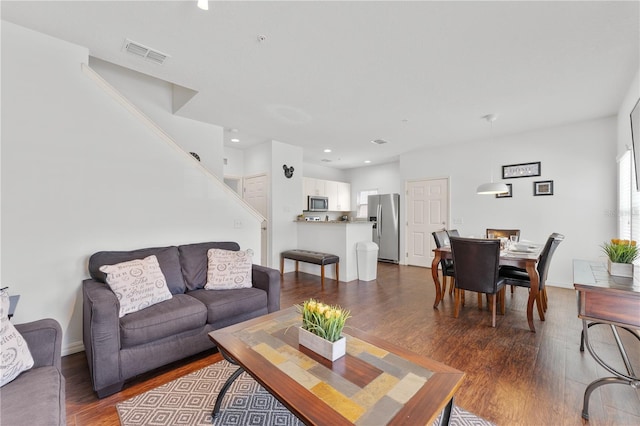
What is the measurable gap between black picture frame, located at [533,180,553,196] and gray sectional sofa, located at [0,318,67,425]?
5.99 meters

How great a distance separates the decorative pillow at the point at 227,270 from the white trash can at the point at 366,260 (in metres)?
2.46

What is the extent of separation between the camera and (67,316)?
2.32 metres

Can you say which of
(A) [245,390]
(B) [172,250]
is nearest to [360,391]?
(A) [245,390]

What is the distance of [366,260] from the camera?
4785mm

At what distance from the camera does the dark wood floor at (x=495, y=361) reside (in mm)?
1645

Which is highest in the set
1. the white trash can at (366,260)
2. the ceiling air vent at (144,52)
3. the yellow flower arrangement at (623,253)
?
the ceiling air vent at (144,52)

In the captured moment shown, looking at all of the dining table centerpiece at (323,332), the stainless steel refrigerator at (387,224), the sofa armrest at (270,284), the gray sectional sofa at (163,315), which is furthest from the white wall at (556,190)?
the dining table centerpiece at (323,332)

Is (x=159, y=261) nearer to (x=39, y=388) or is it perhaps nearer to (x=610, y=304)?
(x=39, y=388)

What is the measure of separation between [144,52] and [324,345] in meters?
2.96

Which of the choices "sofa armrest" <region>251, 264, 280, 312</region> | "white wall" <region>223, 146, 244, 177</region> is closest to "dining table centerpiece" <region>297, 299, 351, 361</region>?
"sofa armrest" <region>251, 264, 280, 312</region>

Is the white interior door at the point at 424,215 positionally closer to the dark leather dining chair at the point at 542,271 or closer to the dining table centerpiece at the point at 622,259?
the dark leather dining chair at the point at 542,271

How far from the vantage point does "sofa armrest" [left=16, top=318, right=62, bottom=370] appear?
1367 millimetres

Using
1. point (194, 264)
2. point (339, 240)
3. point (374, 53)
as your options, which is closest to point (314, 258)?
point (339, 240)

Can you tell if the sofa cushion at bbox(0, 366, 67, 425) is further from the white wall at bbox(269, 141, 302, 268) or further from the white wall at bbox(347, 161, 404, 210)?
the white wall at bbox(347, 161, 404, 210)
